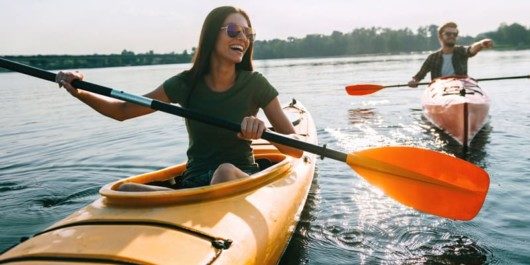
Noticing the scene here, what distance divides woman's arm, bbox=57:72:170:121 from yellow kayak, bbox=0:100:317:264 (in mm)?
558

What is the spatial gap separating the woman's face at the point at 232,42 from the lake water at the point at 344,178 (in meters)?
1.82

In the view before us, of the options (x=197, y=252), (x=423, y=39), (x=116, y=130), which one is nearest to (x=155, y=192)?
(x=197, y=252)

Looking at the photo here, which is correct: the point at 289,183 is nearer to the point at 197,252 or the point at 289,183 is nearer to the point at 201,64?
the point at 201,64

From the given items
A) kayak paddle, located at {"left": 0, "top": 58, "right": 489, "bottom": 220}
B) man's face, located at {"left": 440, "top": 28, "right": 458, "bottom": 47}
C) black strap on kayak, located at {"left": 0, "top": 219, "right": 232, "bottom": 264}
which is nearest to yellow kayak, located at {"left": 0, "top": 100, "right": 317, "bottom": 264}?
black strap on kayak, located at {"left": 0, "top": 219, "right": 232, "bottom": 264}

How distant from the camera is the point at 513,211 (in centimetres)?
457

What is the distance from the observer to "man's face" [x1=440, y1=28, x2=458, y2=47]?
365 inches

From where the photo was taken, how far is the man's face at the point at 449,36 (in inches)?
365

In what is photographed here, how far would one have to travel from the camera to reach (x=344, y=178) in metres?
6.26

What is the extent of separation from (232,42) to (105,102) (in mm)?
1138

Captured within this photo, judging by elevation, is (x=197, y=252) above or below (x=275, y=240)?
above

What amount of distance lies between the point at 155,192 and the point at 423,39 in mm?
120017


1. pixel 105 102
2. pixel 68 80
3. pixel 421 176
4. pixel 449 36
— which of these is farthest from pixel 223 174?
pixel 449 36

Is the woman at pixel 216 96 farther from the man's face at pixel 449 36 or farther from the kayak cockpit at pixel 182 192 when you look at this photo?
the man's face at pixel 449 36

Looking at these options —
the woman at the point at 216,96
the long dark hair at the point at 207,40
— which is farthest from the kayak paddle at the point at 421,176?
the long dark hair at the point at 207,40
